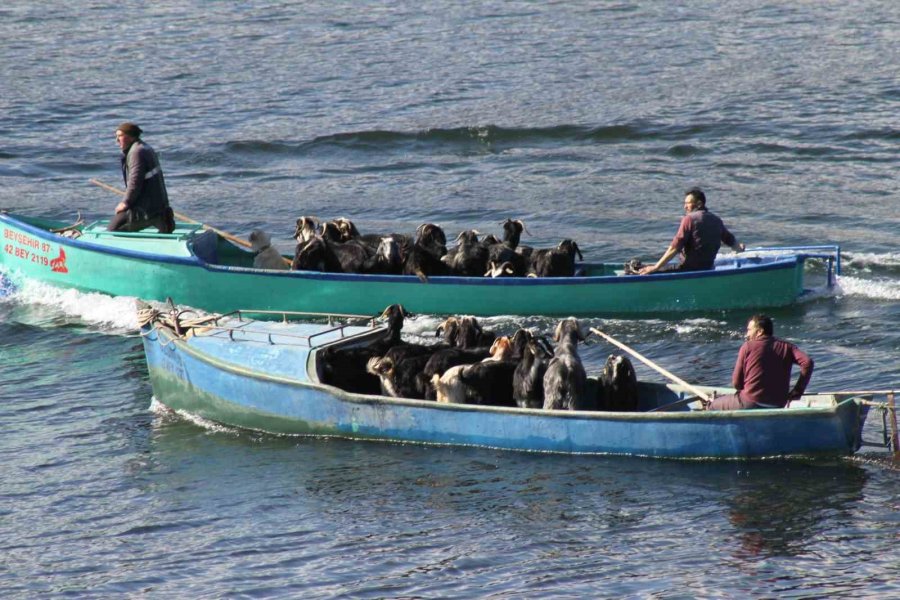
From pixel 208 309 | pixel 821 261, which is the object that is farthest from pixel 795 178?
pixel 208 309

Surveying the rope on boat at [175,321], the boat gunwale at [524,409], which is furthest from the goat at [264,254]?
the boat gunwale at [524,409]

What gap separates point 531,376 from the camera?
11.6 meters

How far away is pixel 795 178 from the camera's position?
2188 cm

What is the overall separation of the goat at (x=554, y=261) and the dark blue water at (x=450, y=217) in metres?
0.56

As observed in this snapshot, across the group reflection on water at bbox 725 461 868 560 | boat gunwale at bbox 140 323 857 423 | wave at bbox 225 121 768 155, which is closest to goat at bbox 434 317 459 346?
boat gunwale at bbox 140 323 857 423

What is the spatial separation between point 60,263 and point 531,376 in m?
7.43

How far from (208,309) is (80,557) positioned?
Answer: 5.92 metres

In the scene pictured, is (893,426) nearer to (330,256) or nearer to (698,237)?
(698,237)

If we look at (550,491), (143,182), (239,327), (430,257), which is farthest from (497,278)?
(550,491)

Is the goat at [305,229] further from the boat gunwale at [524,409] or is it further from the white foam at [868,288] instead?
the white foam at [868,288]

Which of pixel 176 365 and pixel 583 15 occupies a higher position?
pixel 583 15

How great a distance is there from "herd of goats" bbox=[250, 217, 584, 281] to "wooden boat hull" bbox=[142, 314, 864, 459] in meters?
2.96

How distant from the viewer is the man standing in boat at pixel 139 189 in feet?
52.5

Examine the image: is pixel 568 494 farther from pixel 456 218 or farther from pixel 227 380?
pixel 456 218
